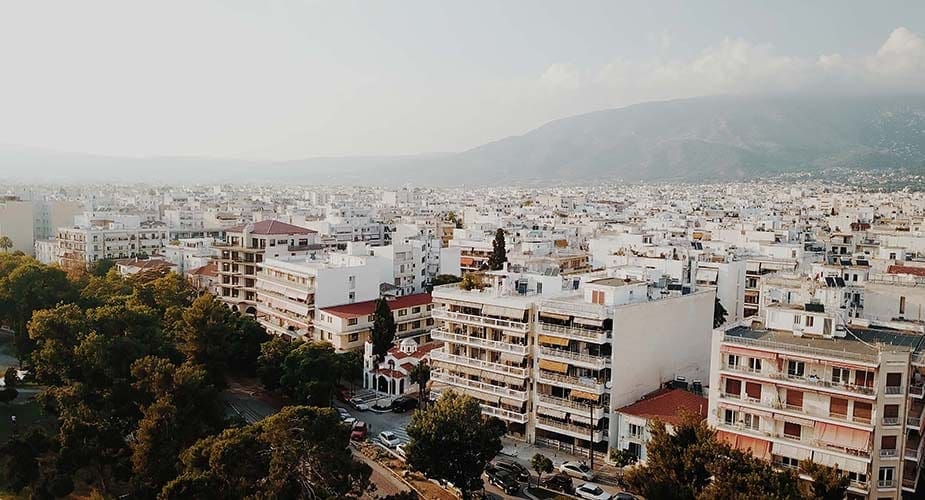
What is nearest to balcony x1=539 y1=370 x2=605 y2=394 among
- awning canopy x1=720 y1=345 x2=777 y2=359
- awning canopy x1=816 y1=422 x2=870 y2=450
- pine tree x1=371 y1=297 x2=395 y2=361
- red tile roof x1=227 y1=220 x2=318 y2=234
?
awning canopy x1=720 y1=345 x2=777 y2=359

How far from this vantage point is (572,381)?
34.3 meters

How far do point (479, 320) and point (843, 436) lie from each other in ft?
55.8

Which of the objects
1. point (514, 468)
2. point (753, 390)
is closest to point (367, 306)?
point (514, 468)

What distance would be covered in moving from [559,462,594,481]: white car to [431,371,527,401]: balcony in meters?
4.29

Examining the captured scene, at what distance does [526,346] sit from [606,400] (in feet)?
15.3

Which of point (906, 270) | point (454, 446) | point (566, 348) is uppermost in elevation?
point (906, 270)

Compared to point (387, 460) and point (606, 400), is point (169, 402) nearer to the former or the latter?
point (387, 460)

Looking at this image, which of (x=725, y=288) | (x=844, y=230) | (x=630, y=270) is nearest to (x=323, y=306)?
(x=630, y=270)

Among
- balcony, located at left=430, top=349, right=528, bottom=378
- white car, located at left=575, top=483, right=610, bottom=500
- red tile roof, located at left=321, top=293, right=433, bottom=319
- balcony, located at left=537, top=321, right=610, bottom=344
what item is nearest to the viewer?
white car, located at left=575, top=483, right=610, bottom=500

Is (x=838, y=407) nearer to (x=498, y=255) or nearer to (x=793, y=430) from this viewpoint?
(x=793, y=430)

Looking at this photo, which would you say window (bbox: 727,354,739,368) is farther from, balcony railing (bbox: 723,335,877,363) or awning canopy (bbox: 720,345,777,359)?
balcony railing (bbox: 723,335,877,363)

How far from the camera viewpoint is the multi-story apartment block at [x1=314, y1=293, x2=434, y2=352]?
156 feet

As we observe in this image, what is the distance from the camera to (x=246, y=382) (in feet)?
158

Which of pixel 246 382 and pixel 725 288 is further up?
pixel 725 288
